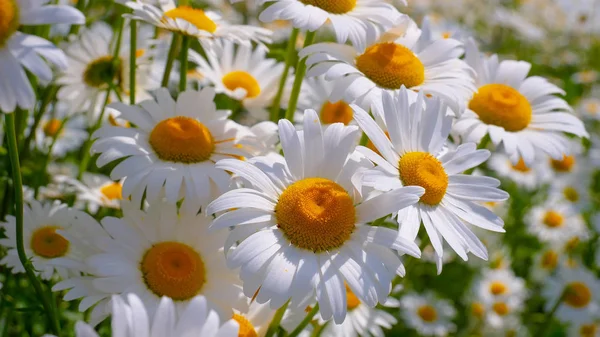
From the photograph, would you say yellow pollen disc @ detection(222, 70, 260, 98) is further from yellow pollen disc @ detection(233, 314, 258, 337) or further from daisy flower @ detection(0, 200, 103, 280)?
yellow pollen disc @ detection(233, 314, 258, 337)

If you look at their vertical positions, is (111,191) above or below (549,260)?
above

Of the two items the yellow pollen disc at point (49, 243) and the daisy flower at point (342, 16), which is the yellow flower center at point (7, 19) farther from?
the yellow pollen disc at point (49, 243)

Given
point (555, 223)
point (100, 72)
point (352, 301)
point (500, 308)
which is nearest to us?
point (352, 301)

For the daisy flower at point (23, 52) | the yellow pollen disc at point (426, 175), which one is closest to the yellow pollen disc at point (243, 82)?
the yellow pollen disc at point (426, 175)

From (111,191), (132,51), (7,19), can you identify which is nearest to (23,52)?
(7,19)

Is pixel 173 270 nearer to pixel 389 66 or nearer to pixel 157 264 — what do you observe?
pixel 157 264

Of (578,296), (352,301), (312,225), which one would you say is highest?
(312,225)

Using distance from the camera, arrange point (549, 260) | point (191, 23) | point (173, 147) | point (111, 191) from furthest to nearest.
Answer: point (549, 260)
point (111, 191)
point (191, 23)
point (173, 147)
